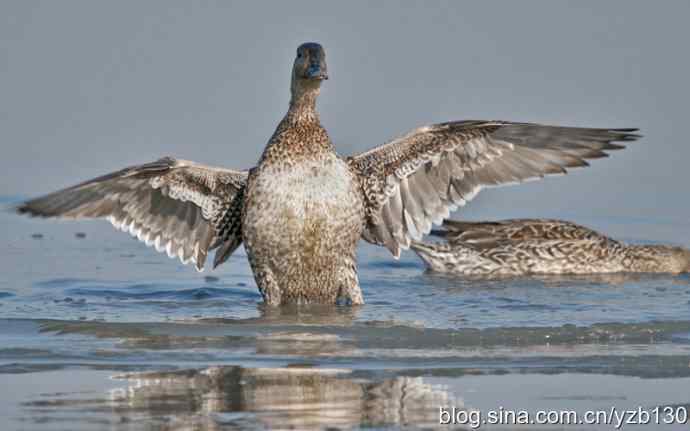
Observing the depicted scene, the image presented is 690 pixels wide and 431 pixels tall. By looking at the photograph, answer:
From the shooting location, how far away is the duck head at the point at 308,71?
9148 mm

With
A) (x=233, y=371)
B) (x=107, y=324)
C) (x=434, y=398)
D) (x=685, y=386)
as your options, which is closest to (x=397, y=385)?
(x=434, y=398)

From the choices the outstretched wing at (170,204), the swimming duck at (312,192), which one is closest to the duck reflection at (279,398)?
the swimming duck at (312,192)

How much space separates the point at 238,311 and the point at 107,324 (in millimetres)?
1241

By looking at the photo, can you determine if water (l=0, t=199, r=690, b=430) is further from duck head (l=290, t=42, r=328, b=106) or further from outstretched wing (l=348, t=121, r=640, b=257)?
duck head (l=290, t=42, r=328, b=106)

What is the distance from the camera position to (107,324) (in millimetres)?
8336

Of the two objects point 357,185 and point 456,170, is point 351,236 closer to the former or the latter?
point 357,185

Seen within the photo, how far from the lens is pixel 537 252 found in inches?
481

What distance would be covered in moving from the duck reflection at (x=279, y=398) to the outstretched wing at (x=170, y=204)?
2.63m

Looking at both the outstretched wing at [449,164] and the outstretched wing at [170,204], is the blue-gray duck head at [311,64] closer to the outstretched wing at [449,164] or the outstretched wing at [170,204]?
the outstretched wing at [449,164]

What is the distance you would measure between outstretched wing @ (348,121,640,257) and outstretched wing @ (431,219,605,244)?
8.30 feet

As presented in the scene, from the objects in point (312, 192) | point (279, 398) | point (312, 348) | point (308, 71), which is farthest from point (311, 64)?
point (279, 398)

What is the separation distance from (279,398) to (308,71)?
3.42 meters

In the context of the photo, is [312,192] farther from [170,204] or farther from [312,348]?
[312,348]

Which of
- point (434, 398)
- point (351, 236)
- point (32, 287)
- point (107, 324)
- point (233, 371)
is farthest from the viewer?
point (32, 287)
